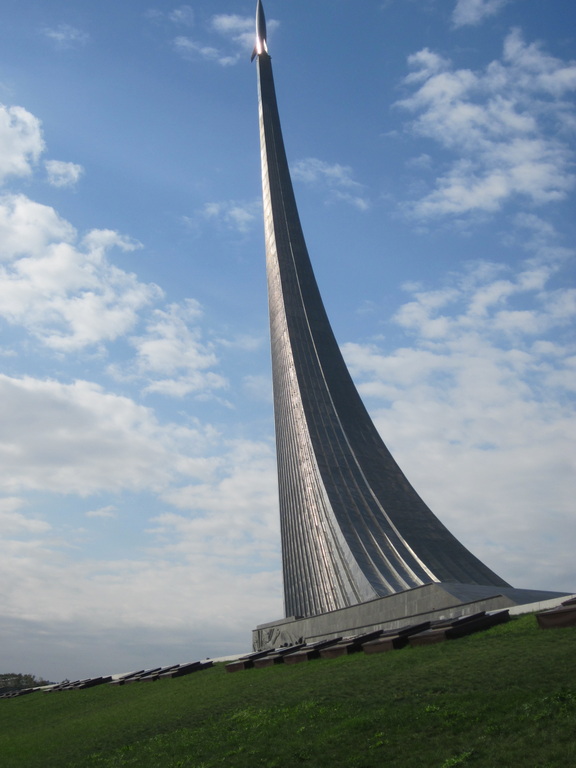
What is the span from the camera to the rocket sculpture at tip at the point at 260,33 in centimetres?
3700

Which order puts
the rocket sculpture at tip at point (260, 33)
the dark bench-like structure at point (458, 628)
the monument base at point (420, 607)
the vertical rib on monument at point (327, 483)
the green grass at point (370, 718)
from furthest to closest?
the rocket sculpture at tip at point (260, 33) → the vertical rib on monument at point (327, 483) → the monument base at point (420, 607) → the dark bench-like structure at point (458, 628) → the green grass at point (370, 718)

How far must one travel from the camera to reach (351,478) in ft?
71.1

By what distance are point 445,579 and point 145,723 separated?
35.2 feet

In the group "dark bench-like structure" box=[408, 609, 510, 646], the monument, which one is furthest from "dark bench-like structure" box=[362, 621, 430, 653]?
the monument

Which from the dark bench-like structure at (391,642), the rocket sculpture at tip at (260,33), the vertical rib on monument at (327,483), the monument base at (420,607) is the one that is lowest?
the dark bench-like structure at (391,642)

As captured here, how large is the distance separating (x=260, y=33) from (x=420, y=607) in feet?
107

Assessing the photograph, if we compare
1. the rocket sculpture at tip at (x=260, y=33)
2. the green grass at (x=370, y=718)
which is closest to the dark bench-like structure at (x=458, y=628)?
the green grass at (x=370, y=718)

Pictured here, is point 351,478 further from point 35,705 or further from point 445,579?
point 35,705

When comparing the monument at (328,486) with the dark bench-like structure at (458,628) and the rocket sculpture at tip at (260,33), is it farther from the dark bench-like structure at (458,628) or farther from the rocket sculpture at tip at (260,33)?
the rocket sculpture at tip at (260,33)

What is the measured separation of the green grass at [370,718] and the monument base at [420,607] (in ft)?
8.59

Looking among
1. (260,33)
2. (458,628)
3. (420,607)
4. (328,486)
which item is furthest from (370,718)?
(260,33)

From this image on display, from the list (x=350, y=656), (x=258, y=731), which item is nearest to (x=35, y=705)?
(x=350, y=656)

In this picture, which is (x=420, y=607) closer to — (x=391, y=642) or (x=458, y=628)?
(x=391, y=642)

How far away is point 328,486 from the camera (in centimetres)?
2088
